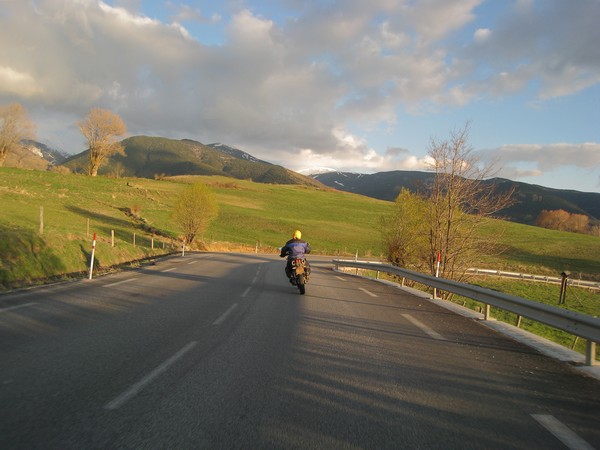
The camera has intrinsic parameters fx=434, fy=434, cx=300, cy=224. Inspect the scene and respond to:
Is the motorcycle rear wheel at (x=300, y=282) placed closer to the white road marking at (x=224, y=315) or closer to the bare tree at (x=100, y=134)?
the white road marking at (x=224, y=315)

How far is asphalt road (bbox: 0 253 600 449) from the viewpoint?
3.63 meters

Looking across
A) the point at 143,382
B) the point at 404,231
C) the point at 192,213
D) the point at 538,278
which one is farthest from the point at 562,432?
the point at 192,213

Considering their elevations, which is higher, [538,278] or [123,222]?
[123,222]

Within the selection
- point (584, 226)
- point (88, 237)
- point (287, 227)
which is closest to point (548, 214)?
point (584, 226)

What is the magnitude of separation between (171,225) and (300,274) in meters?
44.2

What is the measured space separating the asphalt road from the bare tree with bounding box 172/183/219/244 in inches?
1439

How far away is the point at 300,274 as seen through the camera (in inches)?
522

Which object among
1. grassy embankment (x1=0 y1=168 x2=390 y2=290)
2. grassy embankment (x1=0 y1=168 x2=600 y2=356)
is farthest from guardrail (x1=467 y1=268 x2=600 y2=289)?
grassy embankment (x1=0 y1=168 x2=390 y2=290)

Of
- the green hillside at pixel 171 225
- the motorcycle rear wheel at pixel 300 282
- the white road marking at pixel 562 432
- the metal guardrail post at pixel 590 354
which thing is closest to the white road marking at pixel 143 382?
the white road marking at pixel 562 432

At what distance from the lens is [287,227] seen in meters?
67.3

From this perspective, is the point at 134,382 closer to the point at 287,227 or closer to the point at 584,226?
the point at 287,227

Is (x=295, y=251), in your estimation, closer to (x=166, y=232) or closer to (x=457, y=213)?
(x=457, y=213)

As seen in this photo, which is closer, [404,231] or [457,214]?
[457,214]

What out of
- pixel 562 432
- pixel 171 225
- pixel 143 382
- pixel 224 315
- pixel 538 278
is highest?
pixel 562 432
